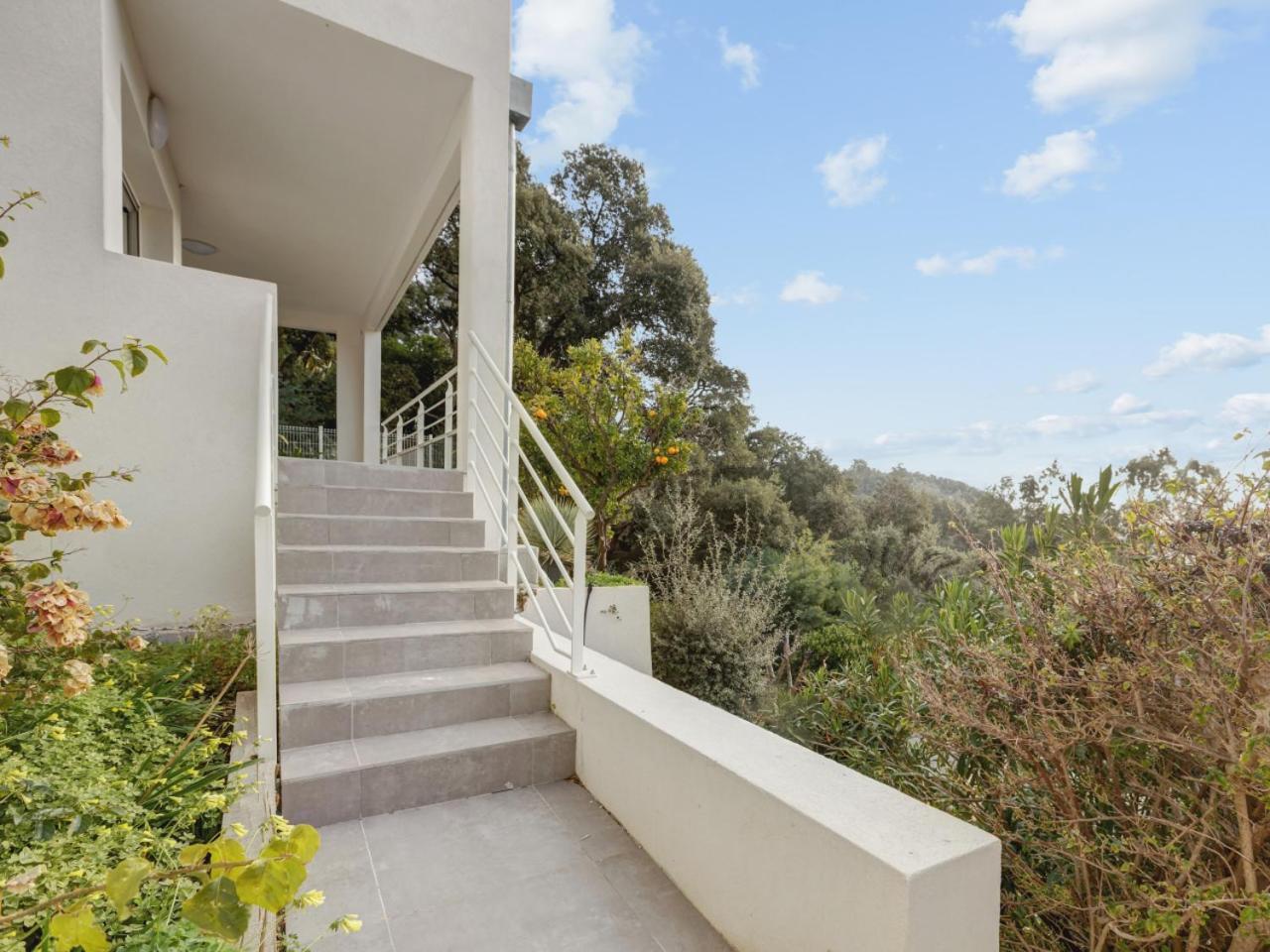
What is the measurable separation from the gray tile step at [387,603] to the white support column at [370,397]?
238 inches

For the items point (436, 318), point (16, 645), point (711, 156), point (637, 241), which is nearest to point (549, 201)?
point (637, 241)

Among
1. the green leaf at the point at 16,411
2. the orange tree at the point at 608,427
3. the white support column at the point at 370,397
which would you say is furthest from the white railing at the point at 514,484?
the white support column at the point at 370,397

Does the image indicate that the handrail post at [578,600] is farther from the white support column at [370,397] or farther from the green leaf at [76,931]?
the white support column at [370,397]

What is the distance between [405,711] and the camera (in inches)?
→ 103

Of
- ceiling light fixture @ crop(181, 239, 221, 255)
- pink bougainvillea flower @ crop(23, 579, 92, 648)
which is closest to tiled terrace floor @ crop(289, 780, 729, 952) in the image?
pink bougainvillea flower @ crop(23, 579, 92, 648)

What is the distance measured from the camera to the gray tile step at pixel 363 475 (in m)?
4.24

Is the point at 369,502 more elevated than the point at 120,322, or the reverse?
the point at 120,322

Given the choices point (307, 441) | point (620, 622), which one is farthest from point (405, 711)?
point (307, 441)

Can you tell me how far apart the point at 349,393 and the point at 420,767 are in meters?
7.85

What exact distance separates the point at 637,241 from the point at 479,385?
39.0 feet

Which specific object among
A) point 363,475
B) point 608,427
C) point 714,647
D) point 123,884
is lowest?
point 714,647

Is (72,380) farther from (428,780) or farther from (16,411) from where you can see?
(428,780)

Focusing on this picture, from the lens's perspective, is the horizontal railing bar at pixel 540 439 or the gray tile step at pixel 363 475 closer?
the horizontal railing bar at pixel 540 439

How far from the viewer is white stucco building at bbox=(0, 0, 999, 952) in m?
1.71
